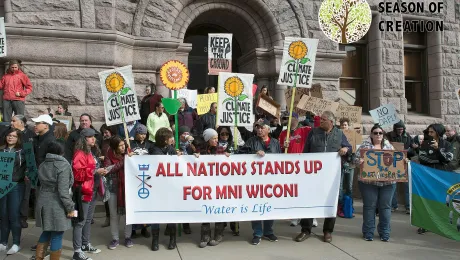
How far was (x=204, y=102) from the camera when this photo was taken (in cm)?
901

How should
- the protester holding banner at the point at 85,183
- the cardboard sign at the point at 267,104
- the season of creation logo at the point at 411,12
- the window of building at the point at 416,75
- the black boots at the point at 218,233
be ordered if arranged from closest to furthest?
1. the protester holding banner at the point at 85,183
2. the black boots at the point at 218,233
3. the cardboard sign at the point at 267,104
4. the season of creation logo at the point at 411,12
5. the window of building at the point at 416,75

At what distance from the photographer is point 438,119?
13508mm

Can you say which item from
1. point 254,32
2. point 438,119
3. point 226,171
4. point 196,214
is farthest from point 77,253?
point 438,119

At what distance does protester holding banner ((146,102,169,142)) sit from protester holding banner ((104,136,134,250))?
2.57 m

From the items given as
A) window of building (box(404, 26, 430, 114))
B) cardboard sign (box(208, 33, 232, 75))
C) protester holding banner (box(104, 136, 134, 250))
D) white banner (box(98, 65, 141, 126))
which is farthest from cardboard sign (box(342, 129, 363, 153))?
window of building (box(404, 26, 430, 114))

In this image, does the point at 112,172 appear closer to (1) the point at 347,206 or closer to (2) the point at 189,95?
(1) the point at 347,206

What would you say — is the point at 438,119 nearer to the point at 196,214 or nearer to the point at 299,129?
the point at 299,129

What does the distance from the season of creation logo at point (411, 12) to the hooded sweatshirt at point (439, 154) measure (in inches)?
271

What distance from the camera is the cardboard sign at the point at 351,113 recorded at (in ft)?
32.5

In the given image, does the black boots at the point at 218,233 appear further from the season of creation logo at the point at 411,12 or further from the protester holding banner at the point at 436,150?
the season of creation logo at the point at 411,12

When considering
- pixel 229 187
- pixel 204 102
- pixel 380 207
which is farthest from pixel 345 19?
pixel 229 187

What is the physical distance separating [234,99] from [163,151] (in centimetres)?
153

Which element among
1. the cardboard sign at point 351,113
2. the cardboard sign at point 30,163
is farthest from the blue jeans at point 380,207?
the cardboard sign at point 30,163

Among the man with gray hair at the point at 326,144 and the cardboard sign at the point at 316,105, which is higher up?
the cardboard sign at the point at 316,105
